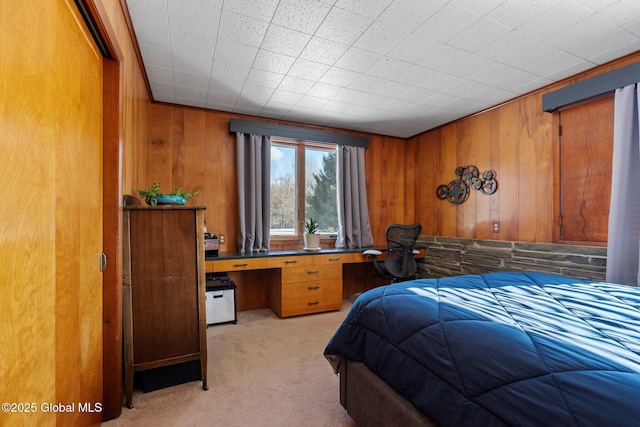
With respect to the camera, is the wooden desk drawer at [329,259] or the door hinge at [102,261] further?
the wooden desk drawer at [329,259]

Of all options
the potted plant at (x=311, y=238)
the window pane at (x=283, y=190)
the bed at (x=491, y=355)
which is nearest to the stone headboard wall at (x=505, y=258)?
the bed at (x=491, y=355)

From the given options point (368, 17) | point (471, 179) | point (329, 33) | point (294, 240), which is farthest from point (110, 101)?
point (471, 179)

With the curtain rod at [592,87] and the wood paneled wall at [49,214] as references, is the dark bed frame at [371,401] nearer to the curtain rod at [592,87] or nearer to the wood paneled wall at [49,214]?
the wood paneled wall at [49,214]

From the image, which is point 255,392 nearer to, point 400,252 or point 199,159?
point 400,252

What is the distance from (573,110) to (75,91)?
380 centimetres

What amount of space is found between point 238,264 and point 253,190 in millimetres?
940

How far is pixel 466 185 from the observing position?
12.3 ft

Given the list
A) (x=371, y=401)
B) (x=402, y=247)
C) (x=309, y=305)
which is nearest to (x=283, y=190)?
(x=309, y=305)

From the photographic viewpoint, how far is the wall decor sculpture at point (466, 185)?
11.4ft

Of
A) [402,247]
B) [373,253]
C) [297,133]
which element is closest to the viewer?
[402,247]

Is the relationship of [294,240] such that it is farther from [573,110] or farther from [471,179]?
[573,110]

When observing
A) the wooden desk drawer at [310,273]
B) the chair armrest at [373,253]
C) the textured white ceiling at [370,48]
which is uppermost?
the textured white ceiling at [370,48]

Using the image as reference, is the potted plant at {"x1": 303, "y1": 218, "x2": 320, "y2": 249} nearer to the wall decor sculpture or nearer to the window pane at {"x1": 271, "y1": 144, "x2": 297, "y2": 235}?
the window pane at {"x1": 271, "y1": 144, "x2": 297, "y2": 235}

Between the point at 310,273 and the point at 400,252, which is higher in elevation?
the point at 400,252
